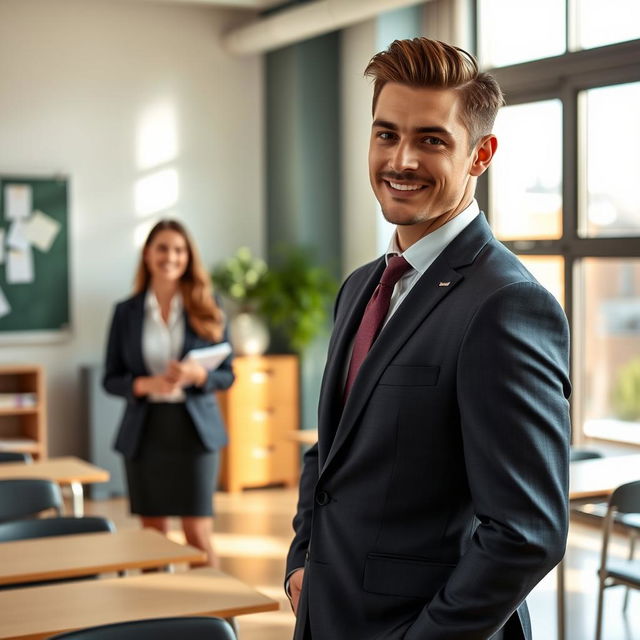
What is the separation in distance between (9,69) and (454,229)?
274 inches

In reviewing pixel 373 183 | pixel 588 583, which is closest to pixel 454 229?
pixel 373 183

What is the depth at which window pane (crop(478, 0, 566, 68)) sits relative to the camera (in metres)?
6.90

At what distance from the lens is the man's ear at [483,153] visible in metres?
1.85

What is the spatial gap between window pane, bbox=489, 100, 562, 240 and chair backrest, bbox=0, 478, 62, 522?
13.1ft

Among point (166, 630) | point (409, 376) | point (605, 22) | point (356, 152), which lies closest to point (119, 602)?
point (166, 630)

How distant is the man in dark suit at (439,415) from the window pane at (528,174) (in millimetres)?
5289

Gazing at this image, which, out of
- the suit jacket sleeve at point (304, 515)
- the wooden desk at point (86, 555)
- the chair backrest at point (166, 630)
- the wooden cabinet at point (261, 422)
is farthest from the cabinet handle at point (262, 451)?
the suit jacket sleeve at point (304, 515)

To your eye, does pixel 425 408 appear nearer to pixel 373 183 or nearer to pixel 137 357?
pixel 373 183

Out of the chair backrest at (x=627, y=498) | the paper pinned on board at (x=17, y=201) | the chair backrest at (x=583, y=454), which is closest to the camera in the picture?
the chair backrest at (x=627, y=498)

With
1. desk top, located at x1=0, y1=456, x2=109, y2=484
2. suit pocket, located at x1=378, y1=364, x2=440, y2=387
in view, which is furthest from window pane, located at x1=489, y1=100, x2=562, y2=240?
suit pocket, located at x1=378, y1=364, x2=440, y2=387

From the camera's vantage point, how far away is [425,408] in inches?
67.4

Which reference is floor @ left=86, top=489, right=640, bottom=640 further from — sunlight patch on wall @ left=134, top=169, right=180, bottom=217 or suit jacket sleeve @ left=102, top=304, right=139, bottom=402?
sunlight patch on wall @ left=134, top=169, right=180, bottom=217

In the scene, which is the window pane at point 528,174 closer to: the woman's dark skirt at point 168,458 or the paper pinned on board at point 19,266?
the woman's dark skirt at point 168,458

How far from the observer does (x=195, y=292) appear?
16.6 feet
